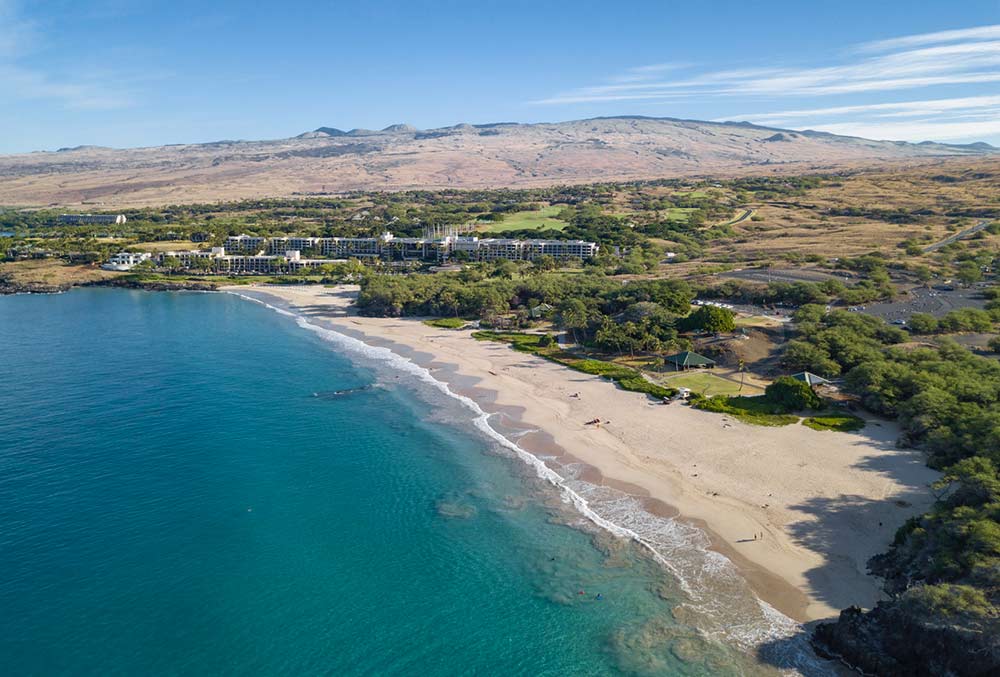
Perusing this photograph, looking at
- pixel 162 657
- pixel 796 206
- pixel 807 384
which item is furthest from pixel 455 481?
pixel 796 206

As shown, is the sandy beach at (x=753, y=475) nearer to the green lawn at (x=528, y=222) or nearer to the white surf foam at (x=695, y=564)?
the white surf foam at (x=695, y=564)

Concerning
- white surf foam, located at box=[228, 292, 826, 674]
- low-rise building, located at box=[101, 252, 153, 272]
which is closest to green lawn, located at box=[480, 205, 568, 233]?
low-rise building, located at box=[101, 252, 153, 272]

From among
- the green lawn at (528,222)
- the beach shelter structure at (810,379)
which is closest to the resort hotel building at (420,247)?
the green lawn at (528,222)

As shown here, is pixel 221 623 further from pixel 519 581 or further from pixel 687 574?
pixel 687 574

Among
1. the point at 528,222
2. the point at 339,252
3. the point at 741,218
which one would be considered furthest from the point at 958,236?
the point at 339,252

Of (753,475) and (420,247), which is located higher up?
(420,247)

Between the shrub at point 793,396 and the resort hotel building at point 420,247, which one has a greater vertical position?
the resort hotel building at point 420,247

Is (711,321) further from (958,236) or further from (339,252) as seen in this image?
(339,252)
